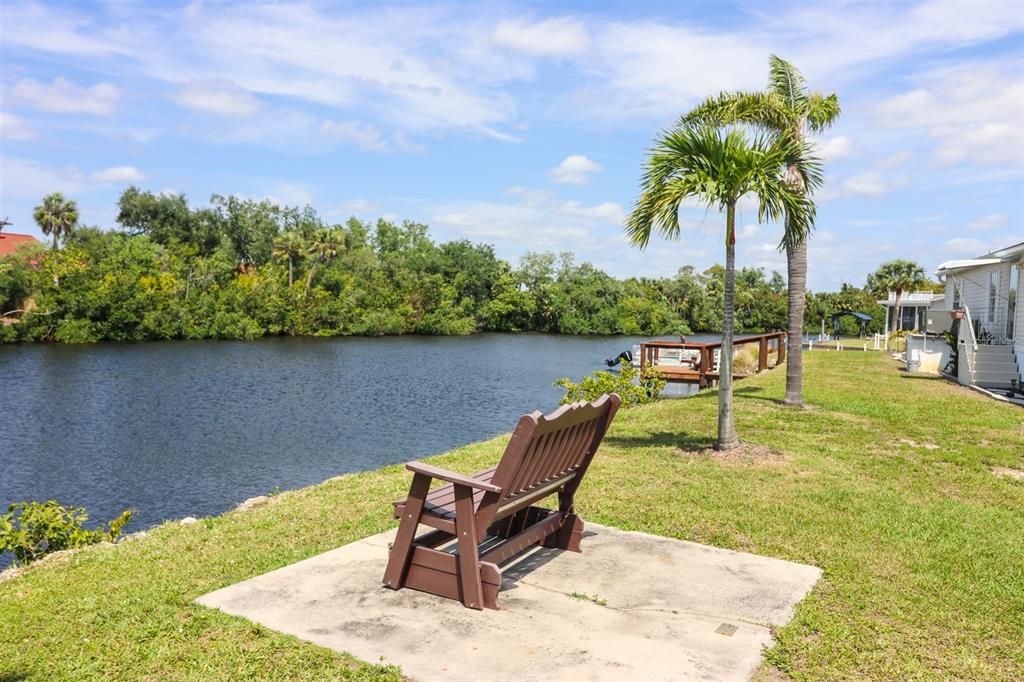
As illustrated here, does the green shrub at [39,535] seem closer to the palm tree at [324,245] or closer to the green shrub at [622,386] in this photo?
the green shrub at [622,386]

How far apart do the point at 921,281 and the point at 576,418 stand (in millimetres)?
57223

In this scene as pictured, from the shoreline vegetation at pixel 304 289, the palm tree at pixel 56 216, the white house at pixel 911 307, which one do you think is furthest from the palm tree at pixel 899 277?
the palm tree at pixel 56 216

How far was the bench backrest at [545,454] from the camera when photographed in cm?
445

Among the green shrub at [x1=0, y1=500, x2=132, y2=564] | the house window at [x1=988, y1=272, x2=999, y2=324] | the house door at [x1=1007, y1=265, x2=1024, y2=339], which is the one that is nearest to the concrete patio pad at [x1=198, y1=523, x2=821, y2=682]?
the green shrub at [x1=0, y1=500, x2=132, y2=564]

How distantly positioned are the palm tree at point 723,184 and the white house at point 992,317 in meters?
10.9

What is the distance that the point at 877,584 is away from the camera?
5.22 metres

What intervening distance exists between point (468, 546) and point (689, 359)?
59.1ft

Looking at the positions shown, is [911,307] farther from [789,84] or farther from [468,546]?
[468,546]

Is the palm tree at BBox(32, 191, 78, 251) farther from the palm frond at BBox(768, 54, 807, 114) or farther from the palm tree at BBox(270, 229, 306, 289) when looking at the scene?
the palm frond at BBox(768, 54, 807, 114)

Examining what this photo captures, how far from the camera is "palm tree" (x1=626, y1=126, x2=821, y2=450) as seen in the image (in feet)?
30.3

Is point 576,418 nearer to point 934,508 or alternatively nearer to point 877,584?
point 877,584

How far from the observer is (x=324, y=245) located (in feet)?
254

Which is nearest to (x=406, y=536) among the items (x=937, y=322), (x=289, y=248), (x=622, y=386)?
(x=622, y=386)

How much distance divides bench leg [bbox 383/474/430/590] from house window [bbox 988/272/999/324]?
74.0ft
